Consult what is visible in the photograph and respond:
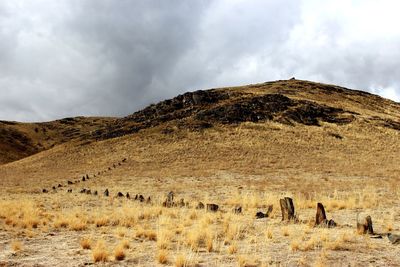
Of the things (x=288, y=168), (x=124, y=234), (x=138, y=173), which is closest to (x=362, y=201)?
(x=124, y=234)

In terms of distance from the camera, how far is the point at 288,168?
3988cm

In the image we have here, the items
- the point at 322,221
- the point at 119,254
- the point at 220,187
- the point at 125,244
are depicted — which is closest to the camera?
the point at 119,254

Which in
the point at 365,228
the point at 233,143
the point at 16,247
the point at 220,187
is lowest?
the point at 16,247

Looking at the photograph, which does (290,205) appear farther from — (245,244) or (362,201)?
(362,201)

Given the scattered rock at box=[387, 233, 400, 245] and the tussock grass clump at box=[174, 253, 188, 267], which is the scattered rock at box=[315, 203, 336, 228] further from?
the tussock grass clump at box=[174, 253, 188, 267]

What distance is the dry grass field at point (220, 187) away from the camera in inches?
412

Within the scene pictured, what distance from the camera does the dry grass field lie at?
10477 mm

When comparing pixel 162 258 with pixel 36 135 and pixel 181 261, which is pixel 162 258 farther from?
pixel 36 135

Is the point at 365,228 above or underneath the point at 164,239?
above

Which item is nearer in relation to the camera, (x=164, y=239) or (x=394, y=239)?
(x=164, y=239)

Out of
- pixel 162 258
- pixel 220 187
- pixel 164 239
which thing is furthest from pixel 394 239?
pixel 220 187

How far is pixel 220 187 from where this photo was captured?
2916cm

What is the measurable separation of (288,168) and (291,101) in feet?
112

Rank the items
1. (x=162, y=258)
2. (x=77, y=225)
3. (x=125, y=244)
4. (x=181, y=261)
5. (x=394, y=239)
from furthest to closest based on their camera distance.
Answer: (x=77, y=225) → (x=394, y=239) → (x=125, y=244) → (x=162, y=258) → (x=181, y=261)
